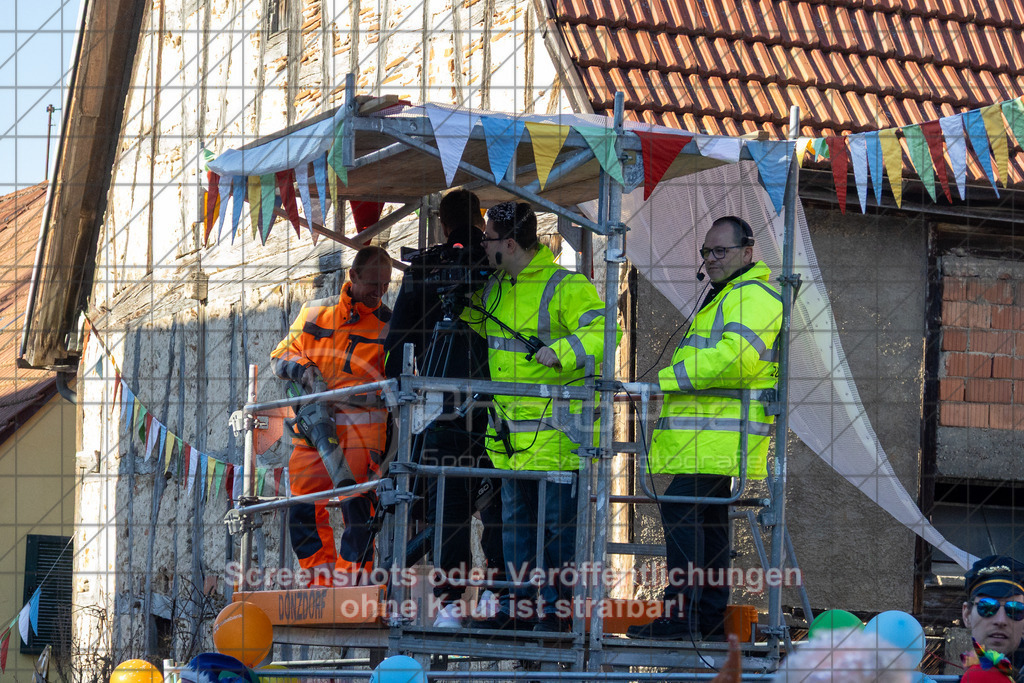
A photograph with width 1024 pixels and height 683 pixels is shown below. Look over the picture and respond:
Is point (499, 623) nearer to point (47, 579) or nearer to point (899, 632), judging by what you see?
point (899, 632)

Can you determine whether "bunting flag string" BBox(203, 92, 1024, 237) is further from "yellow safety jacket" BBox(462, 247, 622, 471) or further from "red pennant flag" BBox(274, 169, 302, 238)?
"yellow safety jacket" BBox(462, 247, 622, 471)

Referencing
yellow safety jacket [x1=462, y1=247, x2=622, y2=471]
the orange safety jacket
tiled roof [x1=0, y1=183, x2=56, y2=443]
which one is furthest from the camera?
tiled roof [x1=0, y1=183, x2=56, y2=443]

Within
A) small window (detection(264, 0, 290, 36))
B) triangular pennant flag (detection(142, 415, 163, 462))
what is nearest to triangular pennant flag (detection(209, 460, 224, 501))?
triangular pennant flag (detection(142, 415, 163, 462))

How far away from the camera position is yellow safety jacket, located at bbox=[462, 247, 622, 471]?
5.28 m

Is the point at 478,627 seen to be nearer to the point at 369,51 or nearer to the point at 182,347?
the point at 369,51

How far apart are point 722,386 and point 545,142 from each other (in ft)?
3.70

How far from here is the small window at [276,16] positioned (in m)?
9.42

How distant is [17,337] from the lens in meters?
12.8

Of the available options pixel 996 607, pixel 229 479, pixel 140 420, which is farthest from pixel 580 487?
pixel 140 420

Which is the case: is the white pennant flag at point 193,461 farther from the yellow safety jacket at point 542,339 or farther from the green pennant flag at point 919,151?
the green pennant flag at point 919,151

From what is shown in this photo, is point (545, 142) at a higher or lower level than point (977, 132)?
lower

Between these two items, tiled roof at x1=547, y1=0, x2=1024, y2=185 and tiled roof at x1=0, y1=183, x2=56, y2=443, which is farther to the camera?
tiled roof at x1=0, y1=183, x2=56, y2=443

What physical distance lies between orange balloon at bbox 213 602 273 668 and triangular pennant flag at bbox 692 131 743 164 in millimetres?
2516

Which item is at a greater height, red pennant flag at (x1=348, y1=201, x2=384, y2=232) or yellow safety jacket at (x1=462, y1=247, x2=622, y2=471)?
red pennant flag at (x1=348, y1=201, x2=384, y2=232)
